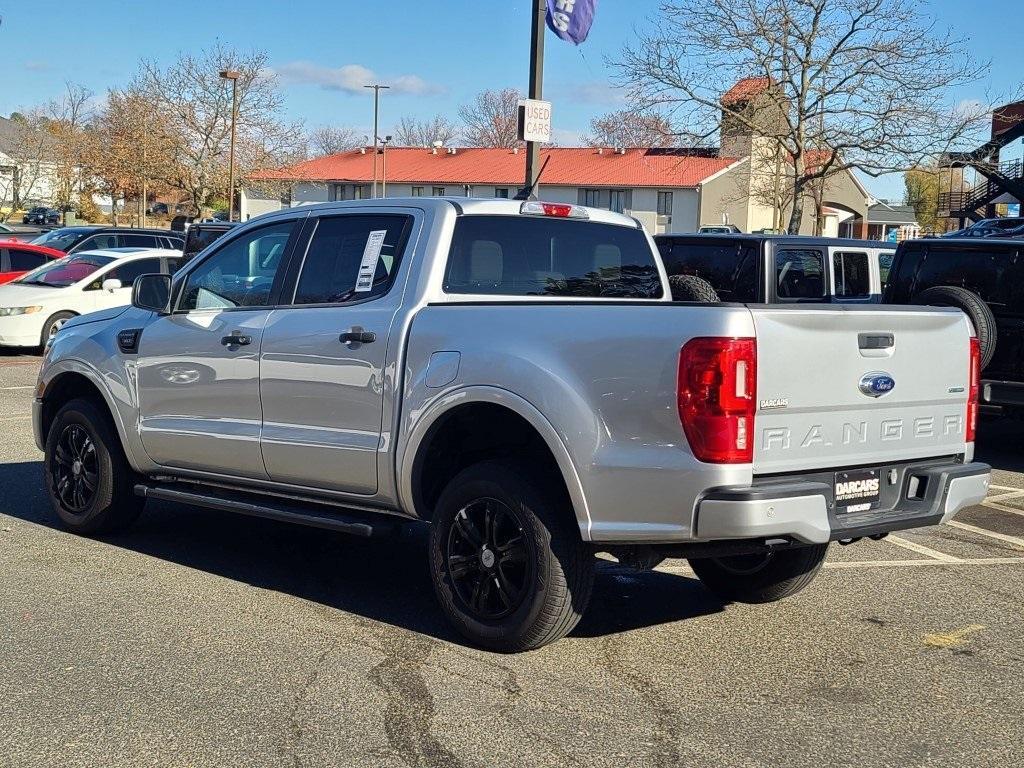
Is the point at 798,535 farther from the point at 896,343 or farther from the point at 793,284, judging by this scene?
the point at 793,284

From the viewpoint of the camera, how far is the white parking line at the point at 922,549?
24.6ft

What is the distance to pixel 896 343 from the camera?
5.11 meters

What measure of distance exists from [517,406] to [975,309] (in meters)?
6.39

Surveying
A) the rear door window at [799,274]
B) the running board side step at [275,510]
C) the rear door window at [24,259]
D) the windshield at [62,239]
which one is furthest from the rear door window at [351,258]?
the windshield at [62,239]

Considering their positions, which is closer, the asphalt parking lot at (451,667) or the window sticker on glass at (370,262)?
the asphalt parking lot at (451,667)

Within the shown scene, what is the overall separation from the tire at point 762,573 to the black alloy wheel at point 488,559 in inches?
47.9

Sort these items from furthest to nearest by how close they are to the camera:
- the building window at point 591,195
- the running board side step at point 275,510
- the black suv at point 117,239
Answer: the building window at point 591,195, the black suv at point 117,239, the running board side step at point 275,510

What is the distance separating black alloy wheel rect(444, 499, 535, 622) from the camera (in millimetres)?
5219

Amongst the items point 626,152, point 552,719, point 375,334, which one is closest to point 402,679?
point 552,719

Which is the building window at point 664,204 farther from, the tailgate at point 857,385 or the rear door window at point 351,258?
the tailgate at point 857,385

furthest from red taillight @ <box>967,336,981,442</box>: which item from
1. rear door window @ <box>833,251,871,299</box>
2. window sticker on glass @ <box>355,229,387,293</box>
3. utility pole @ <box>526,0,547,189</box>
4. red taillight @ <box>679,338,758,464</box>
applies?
utility pole @ <box>526,0,547,189</box>

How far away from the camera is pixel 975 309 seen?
1026cm

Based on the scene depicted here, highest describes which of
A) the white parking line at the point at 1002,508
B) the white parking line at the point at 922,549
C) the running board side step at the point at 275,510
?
the running board side step at the point at 275,510

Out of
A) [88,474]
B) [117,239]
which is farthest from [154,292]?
[117,239]
